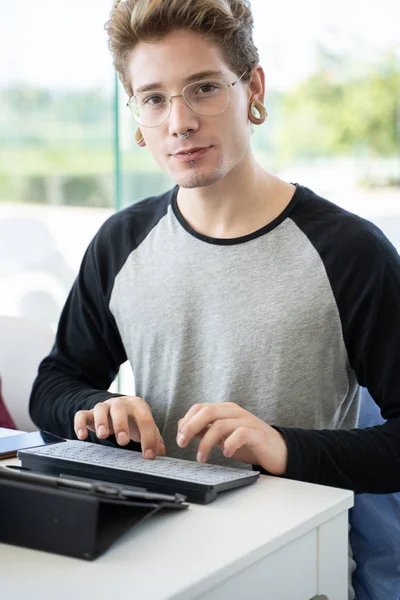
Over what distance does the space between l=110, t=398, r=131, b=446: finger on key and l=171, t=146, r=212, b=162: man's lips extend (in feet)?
1.31

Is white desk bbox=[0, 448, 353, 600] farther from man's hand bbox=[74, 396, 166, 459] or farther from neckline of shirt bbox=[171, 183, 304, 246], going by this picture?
neckline of shirt bbox=[171, 183, 304, 246]

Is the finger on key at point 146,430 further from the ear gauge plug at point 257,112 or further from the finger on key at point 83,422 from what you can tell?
the ear gauge plug at point 257,112

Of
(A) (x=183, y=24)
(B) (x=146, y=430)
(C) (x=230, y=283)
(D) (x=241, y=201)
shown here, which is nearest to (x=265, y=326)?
(C) (x=230, y=283)

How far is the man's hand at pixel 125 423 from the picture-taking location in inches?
45.2

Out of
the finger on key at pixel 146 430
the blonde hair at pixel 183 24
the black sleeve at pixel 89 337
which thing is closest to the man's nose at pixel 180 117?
the blonde hair at pixel 183 24

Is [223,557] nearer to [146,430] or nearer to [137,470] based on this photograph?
[137,470]

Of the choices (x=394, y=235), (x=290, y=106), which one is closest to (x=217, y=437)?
(x=394, y=235)

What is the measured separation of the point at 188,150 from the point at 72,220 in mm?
1995

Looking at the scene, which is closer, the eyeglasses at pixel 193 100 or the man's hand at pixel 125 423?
the man's hand at pixel 125 423

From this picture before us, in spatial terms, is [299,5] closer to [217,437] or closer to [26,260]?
[26,260]

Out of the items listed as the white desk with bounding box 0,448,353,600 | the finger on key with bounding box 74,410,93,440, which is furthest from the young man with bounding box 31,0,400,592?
the white desk with bounding box 0,448,353,600

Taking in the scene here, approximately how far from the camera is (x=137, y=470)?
1.05 m

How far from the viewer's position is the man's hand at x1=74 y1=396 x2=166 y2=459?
1.15 metres

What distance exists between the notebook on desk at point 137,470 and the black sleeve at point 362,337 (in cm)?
16
